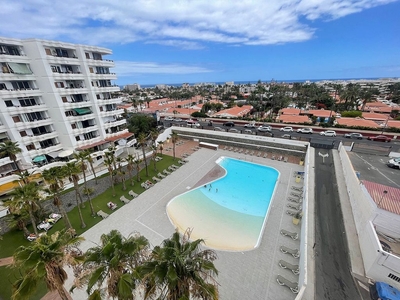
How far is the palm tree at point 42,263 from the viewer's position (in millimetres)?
7410

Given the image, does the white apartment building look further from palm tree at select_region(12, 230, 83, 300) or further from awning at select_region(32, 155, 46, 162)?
palm tree at select_region(12, 230, 83, 300)

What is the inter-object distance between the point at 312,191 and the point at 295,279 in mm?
13486

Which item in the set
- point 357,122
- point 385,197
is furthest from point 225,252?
point 357,122

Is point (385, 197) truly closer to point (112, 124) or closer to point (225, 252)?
point (225, 252)

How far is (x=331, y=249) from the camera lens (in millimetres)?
17219

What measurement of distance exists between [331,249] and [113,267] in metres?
19.2

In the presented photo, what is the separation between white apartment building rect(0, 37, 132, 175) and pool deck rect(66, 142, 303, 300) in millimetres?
16403

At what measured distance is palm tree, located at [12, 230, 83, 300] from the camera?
292 inches

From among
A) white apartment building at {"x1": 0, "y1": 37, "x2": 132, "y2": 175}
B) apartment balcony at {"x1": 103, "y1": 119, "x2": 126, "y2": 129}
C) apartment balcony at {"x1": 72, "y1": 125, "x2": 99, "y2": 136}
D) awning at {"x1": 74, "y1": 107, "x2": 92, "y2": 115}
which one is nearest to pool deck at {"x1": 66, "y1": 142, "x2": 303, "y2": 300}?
white apartment building at {"x1": 0, "y1": 37, "x2": 132, "y2": 175}

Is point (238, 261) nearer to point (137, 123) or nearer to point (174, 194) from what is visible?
point (174, 194)

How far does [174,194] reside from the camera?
2761 centimetres

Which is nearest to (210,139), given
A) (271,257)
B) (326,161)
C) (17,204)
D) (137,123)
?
(137,123)

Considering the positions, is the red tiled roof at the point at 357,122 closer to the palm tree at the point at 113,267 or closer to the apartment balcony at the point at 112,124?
the apartment balcony at the point at 112,124

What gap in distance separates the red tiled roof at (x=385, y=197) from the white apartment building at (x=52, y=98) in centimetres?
4027
